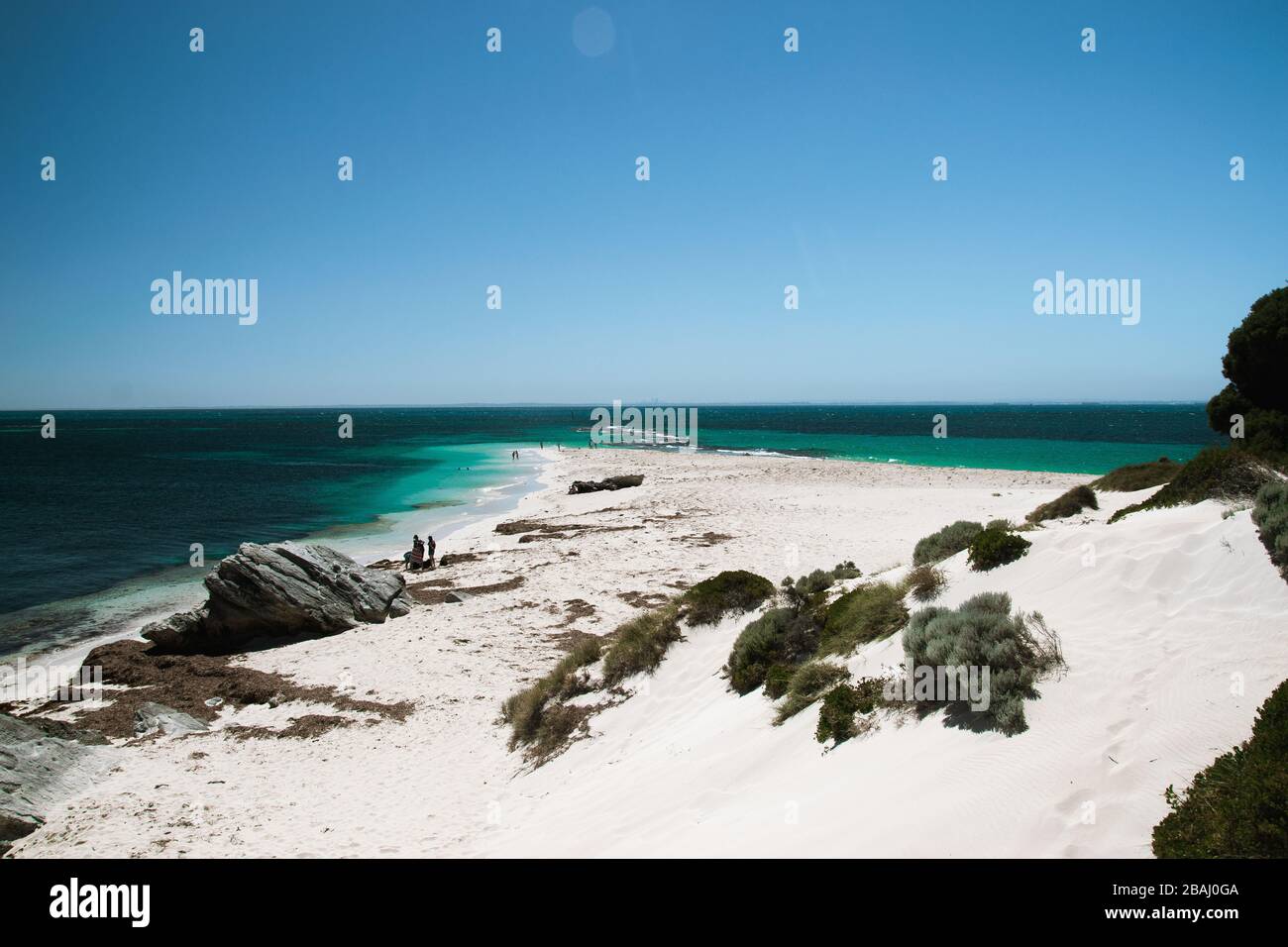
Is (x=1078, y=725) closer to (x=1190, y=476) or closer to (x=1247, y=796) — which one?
(x=1247, y=796)

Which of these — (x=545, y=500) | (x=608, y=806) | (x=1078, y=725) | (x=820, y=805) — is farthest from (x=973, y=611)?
(x=545, y=500)

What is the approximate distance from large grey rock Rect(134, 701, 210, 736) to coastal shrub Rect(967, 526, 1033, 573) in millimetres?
14166

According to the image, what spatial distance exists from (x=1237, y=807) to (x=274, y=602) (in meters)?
18.9

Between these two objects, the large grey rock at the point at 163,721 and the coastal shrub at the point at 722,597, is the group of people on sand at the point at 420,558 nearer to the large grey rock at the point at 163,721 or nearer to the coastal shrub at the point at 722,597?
the large grey rock at the point at 163,721

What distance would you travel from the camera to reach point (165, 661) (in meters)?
15.2

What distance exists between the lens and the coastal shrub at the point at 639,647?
37.2ft

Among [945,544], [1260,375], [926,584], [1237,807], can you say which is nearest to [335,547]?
[945,544]

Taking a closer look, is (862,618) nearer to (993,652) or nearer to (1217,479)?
(993,652)

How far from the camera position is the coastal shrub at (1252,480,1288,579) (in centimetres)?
679

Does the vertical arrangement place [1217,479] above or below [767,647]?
above

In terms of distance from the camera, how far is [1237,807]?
12.8 ft

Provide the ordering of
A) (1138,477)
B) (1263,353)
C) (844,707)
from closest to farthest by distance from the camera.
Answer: (844,707) < (1263,353) < (1138,477)

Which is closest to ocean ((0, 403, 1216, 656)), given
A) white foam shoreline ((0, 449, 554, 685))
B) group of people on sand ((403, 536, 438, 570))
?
white foam shoreline ((0, 449, 554, 685))
